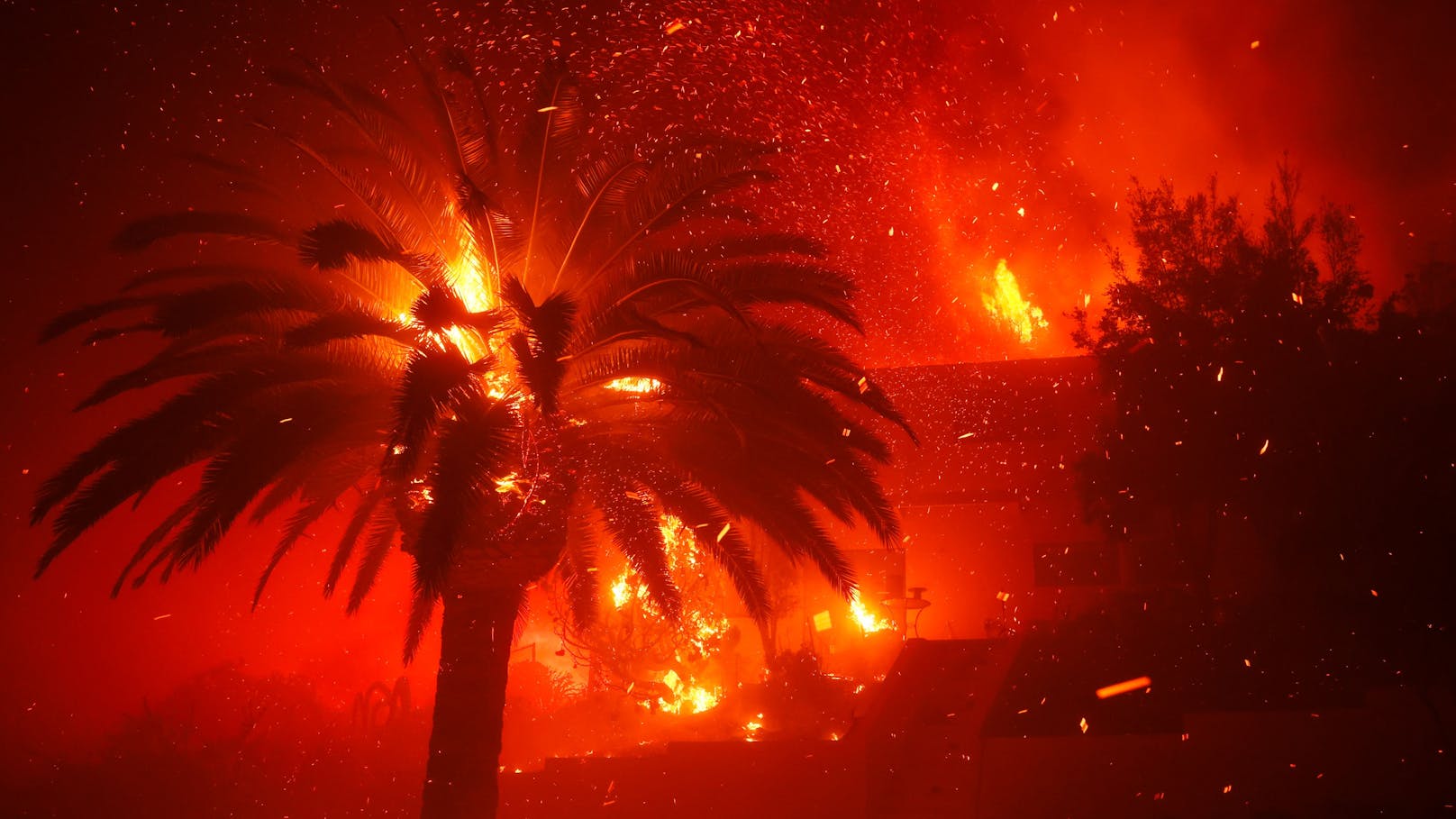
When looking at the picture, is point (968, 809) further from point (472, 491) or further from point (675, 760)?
point (472, 491)

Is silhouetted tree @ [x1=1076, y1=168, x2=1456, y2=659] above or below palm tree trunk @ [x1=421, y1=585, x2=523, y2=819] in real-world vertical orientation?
above

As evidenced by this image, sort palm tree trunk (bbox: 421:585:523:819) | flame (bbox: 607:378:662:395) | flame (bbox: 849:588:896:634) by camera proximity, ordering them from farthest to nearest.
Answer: flame (bbox: 849:588:896:634)
flame (bbox: 607:378:662:395)
palm tree trunk (bbox: 421:585:523:819)

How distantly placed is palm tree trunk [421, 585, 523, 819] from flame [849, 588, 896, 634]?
568 inches

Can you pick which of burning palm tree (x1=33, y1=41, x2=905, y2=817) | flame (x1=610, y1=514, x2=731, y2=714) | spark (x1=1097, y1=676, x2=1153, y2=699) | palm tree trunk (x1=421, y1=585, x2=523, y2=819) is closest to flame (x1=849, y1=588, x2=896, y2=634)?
flame (x1=610, y1=514, x2=731, y2=714)

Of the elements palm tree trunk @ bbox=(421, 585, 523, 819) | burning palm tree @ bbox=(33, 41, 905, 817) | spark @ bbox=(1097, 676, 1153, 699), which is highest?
burning palm tree @ bbox=(33, 41, 905, 817)

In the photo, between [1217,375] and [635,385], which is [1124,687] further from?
[635,385]

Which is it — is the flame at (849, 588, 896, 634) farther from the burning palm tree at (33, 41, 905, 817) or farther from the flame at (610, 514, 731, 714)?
the burning palm tree at (33, 41, 905, 817)

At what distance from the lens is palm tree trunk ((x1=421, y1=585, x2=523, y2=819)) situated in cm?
843

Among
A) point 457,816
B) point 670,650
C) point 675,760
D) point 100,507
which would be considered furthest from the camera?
point 670,650

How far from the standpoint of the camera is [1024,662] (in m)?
17.3

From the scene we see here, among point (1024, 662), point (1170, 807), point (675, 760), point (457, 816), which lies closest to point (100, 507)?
point (457, 816)

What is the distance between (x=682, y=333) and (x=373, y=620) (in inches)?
580

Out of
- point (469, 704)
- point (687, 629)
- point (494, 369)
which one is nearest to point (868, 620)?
point (687, 629)

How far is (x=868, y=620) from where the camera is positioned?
2253 centimetres
